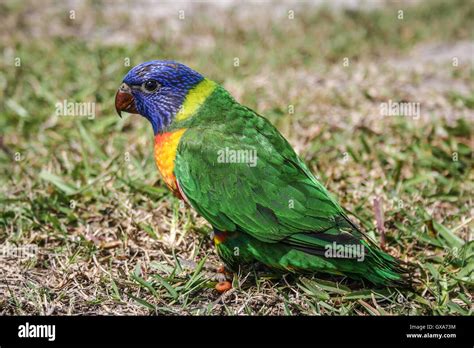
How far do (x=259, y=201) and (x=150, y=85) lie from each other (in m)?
0.88

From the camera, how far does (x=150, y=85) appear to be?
3.28 m

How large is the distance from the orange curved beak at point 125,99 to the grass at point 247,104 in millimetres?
682

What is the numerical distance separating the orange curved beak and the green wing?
479 millimetres

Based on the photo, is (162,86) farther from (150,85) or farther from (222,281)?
(222,281)

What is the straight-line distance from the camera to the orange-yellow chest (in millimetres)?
3086

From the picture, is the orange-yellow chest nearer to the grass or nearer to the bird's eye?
the bird's eye

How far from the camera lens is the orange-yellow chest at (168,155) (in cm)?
309

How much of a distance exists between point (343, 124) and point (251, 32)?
262 cm

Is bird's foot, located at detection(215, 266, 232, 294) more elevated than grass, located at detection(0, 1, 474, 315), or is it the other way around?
grass, located at detection(0, 1, 474, 315)

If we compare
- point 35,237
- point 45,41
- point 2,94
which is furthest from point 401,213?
point 45,41

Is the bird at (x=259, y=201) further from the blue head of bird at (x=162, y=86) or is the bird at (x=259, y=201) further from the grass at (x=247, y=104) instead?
the grass at (x=247, y=104)

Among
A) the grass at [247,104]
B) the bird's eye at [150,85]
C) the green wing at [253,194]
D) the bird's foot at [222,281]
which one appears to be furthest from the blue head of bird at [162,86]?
the bird's foot at [222,281]

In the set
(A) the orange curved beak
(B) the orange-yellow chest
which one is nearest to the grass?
(B) the orange-yellow chest

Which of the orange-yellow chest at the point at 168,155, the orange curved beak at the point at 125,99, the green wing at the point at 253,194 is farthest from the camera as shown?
the orange curved beak at the point at 125,99
